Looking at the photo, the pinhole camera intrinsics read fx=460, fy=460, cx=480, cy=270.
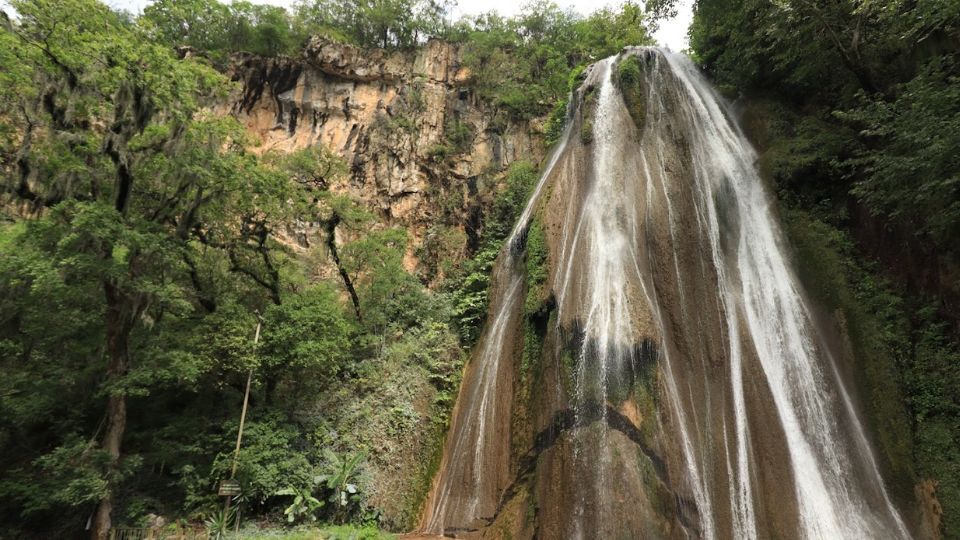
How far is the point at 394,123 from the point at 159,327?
1715 cm

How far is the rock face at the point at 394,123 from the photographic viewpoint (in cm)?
2431

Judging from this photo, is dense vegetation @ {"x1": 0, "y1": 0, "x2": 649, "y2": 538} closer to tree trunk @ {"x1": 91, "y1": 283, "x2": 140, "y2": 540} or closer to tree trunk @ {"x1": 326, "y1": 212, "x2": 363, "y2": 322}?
tree trunk @ {"x1": 91, "y1": 283, "x2": 140, "y2": 540}

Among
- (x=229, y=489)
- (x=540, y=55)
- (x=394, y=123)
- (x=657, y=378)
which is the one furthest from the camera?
(x=540, y=55)

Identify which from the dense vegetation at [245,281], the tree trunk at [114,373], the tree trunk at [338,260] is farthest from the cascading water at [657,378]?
the tree trunk at [114,373]

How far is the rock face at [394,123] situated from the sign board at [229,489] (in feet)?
A: 47.6

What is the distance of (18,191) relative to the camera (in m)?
10.3

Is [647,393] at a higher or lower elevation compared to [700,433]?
higher

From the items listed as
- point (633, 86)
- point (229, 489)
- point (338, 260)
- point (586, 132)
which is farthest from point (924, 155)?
point (229, 489)

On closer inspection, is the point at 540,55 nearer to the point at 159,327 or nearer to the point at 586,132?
the point at 586,132

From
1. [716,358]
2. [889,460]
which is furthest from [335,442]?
[889,460]

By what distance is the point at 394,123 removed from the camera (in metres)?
25.5

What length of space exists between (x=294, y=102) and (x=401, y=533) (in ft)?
78.9

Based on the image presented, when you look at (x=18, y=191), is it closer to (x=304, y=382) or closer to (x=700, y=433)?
(x=304, y=382)

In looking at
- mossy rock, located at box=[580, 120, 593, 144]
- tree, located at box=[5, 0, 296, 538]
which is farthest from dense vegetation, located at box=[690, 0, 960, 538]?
tree, located at box=[5, 0, 296, 538]
